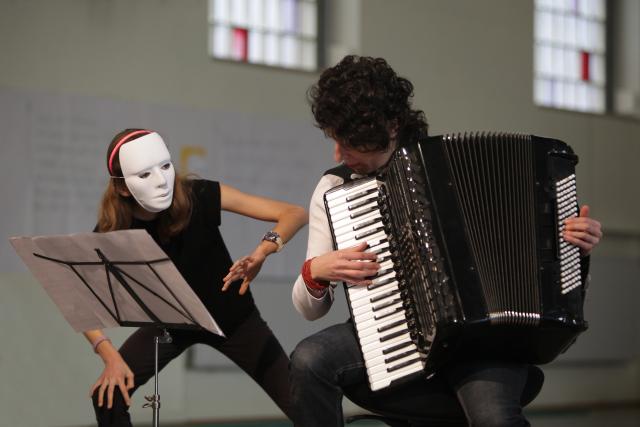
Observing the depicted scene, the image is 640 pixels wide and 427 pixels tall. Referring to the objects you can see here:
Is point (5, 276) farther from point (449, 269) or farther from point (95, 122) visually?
point (449, 269)

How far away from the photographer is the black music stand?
2.28 m

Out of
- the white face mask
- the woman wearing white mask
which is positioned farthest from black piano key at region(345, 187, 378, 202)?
the white face mask

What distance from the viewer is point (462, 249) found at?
2.16m

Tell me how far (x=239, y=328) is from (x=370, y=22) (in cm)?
362

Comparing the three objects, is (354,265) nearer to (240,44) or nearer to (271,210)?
(271,210)

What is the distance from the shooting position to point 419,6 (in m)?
6.27

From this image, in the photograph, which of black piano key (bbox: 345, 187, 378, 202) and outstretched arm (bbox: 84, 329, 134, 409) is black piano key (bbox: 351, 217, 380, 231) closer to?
black piano key (bbox: 345, 187, 378, 202)

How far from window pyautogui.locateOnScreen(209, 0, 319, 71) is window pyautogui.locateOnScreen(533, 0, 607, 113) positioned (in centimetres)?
198

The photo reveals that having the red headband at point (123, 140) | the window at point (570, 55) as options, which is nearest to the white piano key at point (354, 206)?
the red headband at point (123, 140)

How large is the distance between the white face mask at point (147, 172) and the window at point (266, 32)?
9.65ft

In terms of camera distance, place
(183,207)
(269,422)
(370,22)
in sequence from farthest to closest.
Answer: (370,22) < (269,422) < (183,207)

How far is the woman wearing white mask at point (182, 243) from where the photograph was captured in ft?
9.04

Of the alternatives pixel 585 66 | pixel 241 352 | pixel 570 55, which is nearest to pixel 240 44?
pixel 570 55

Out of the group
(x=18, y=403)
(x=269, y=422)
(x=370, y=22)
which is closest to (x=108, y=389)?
(x=18, y=403)
